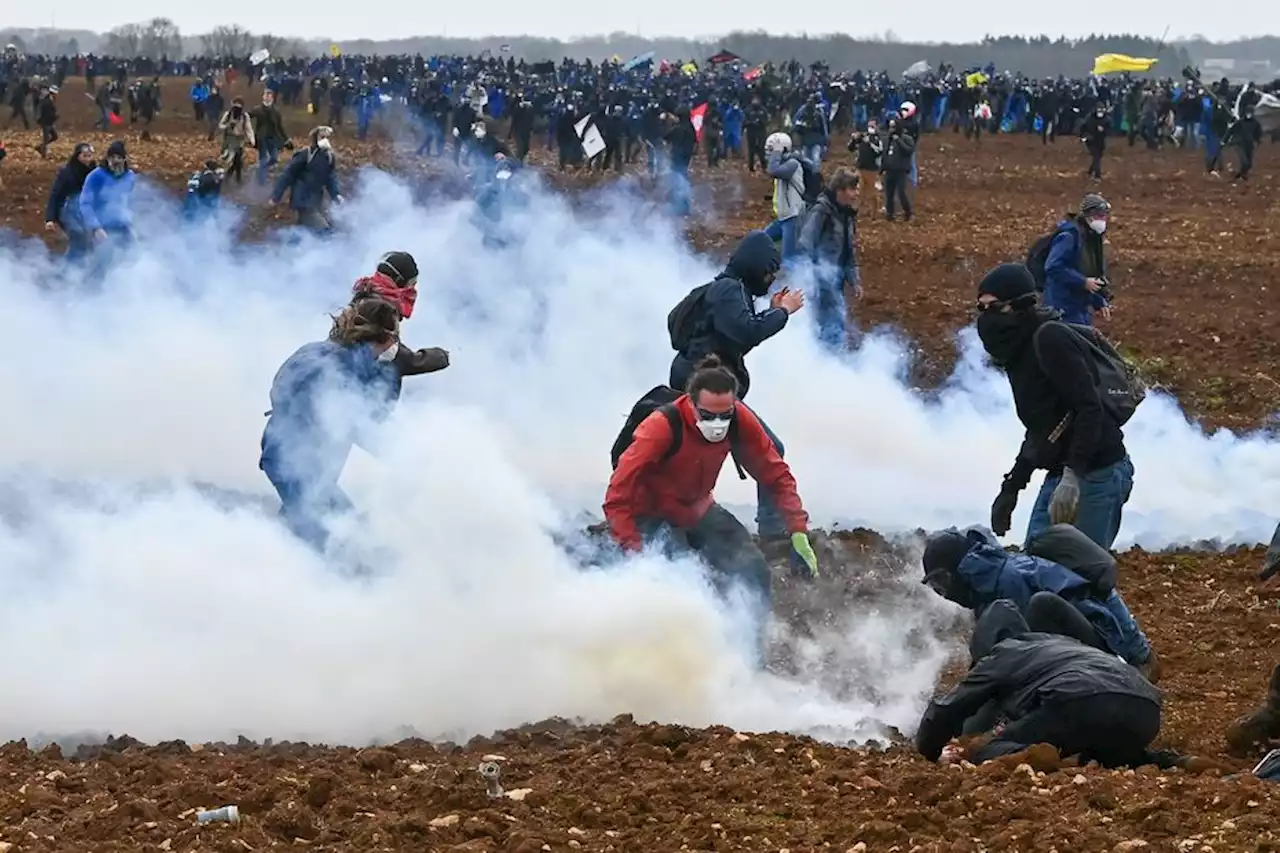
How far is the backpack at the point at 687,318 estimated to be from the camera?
9812 mm

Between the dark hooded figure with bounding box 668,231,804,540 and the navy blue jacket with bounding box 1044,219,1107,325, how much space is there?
3.57m

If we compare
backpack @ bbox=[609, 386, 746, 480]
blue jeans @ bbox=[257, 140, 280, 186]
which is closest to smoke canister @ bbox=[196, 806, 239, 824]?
backpack @ bbox=[609, 386, 746, 480]

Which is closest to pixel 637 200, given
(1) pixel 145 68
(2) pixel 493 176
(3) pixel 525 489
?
(2) pixel 493 176

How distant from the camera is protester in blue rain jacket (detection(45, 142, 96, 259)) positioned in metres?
17.2

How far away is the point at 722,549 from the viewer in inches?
328

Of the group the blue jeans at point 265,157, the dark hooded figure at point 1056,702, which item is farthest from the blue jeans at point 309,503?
the blue jeans at point 265,157

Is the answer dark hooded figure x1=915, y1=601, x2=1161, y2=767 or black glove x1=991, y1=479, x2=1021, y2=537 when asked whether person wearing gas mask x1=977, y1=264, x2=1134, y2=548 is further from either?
dark hooded figure x1=915, y1=601, x2=1161, y2=767

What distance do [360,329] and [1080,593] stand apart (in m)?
3.42

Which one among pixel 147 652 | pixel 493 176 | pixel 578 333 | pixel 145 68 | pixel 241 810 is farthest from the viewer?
pixel 145 68

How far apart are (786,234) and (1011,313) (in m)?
8.50

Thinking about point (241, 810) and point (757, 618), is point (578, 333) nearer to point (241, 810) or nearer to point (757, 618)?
point (757, 618)

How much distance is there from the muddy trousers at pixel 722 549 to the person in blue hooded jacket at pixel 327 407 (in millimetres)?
1408

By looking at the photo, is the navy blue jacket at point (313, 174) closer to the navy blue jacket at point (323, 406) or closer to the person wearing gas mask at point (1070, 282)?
the person wearing gas mask at point (1070, 282)

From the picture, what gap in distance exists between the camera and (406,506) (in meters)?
8.30
